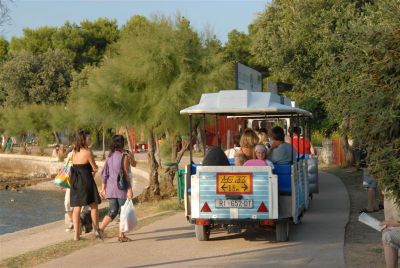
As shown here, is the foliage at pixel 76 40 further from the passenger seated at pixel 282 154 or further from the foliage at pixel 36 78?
the passenger seated at pixel 282 154

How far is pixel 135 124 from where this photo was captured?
21969 mm

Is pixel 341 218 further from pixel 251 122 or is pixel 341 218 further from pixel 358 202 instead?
pixel 251 122

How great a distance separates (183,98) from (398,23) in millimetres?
12907

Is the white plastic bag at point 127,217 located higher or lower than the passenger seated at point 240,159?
lower

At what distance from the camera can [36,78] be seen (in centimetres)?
6662

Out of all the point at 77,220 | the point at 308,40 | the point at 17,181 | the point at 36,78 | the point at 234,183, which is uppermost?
the point at 36,78

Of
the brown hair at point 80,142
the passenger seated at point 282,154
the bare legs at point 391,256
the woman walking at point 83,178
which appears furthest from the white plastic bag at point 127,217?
the bare legs at point 391,256

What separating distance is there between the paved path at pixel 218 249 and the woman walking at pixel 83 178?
29.0 inches

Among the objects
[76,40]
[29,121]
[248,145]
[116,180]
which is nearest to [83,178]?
[116,180]

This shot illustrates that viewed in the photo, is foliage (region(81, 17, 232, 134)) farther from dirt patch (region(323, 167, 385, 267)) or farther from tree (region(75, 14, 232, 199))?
dirt patch (region(323, 167, 385, 267))

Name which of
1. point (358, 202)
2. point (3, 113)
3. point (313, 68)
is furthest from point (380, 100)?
point (3, 113)

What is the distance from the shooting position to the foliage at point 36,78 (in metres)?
66.5

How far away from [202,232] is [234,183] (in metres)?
1.10

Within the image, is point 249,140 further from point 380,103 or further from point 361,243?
point 380,103
